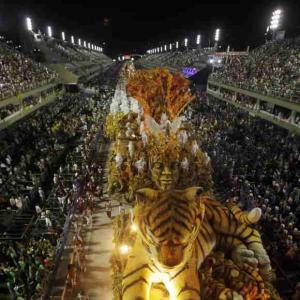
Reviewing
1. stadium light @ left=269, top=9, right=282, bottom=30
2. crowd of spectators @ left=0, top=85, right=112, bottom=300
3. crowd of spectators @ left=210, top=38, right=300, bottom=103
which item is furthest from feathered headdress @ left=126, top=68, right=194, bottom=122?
stadium light @ left=269, top=9, right=282, bottom=30

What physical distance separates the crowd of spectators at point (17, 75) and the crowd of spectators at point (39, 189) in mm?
2704

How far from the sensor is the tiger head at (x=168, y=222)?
3395mm

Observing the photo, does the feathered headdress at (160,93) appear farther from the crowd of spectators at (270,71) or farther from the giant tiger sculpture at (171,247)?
the crowd of spectators at (270,71)

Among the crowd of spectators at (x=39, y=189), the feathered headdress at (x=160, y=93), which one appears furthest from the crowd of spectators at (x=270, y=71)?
the crowd of spectators at (x=39, y=189)

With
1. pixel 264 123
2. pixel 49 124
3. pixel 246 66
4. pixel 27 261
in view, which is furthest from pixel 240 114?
pixel 27 261

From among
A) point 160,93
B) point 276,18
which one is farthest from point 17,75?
point 276,18

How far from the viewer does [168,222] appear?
3.49m

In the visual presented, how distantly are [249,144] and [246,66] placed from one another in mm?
21275

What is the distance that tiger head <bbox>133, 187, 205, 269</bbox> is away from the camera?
3.39 meters

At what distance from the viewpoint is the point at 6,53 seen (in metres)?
35.0

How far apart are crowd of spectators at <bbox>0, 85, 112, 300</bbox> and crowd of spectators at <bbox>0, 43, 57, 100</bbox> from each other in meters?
2.70

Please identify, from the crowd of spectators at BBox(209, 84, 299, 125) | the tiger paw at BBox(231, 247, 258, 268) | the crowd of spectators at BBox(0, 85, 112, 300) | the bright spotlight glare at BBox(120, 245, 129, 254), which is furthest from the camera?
the crowd of spectators at BBox(209, 84, 299, 125)

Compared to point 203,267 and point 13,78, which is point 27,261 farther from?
point 13,78

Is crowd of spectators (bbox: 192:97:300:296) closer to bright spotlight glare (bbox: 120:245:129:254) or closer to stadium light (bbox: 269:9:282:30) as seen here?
bright spotlight glare (bbox: 120:245:129:254)
